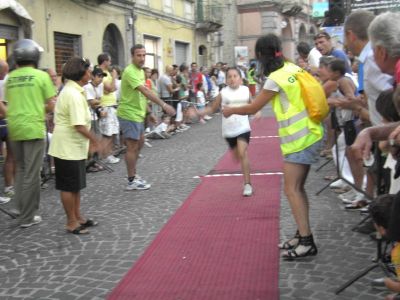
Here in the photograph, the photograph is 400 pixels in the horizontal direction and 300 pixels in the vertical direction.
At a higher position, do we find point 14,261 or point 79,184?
point 79,184

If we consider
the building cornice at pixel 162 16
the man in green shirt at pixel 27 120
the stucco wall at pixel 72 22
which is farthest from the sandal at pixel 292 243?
the building cornice at pixel 162 16

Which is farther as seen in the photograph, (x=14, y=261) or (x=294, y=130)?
(x=14, y=261)

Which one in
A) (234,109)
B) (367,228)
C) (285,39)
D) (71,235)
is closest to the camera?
(234,109)

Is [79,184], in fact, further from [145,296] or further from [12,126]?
[145,296]

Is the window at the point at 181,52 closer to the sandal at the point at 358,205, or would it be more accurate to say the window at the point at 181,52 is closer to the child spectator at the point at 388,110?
the sandal at the point at 358,205

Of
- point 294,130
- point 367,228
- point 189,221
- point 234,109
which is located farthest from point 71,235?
point 367,228

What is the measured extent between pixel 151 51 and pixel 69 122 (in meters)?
16.3

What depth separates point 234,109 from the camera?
15.8 feet

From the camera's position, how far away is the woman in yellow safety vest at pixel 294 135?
457cm

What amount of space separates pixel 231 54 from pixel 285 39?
6.72 meters

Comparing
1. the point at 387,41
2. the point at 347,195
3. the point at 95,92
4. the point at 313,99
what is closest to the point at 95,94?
the point at 95,92

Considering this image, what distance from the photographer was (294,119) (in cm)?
458

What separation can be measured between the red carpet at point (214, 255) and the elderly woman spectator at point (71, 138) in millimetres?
1047

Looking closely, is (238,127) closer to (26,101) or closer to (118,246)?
(118,246)
